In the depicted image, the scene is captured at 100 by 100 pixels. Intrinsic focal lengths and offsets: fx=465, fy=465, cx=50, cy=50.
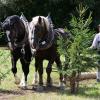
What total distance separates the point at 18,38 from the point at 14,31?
35 centimetres

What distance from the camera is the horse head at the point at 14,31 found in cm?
1238

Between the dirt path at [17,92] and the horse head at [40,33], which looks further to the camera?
the horse head at [40,33]

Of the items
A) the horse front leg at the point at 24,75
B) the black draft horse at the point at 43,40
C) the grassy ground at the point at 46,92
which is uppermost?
the black draft horse at the point at 43,40

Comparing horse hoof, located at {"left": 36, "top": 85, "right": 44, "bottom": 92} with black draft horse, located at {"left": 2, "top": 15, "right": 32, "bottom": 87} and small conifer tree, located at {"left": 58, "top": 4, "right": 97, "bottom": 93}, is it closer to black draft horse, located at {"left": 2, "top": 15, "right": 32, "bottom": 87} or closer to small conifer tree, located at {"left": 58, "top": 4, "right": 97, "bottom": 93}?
black draft horse, located at {"left": 2, "top": 15, "right": 32, "bottom": 87}

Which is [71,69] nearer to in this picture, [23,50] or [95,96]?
[95,96]

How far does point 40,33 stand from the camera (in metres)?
12.2

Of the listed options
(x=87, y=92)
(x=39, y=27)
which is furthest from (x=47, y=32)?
(x=87, y=92)

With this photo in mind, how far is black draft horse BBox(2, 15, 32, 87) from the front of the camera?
40.8 ft

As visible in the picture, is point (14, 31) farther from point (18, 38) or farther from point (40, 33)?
point (40, 33)

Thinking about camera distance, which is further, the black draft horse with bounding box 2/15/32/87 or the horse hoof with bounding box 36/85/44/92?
the horse hoof with bounding box 36/85/44/92

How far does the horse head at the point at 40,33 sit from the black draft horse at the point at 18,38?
0.58 metres

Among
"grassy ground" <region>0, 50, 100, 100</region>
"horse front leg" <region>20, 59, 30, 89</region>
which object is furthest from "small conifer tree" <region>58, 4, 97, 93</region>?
"horse front leg" <region>20, 59, 30, 89</region>

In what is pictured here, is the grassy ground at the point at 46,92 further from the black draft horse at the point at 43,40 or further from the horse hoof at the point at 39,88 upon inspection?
the black draft horse at the point at 43,40

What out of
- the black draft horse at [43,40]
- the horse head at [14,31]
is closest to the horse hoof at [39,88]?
the black draft horse at [43,40]
